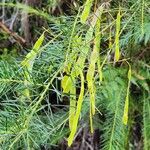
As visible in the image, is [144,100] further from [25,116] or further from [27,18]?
[25,116]

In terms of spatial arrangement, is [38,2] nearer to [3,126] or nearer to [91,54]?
[91,54]

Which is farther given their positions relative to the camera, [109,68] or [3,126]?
[109,68]

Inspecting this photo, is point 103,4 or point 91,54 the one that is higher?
point 103,4

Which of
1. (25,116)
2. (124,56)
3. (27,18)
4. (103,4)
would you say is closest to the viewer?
(25,116)

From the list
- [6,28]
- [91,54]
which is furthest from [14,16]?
[91,54]

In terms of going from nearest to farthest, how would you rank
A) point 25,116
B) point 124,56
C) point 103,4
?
point 25,116 < point 103,4 < point 124,56

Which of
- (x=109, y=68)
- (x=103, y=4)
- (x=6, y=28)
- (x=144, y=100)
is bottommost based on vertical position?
(x=144, y=100)

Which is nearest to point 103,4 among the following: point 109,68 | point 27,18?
point 109,68
